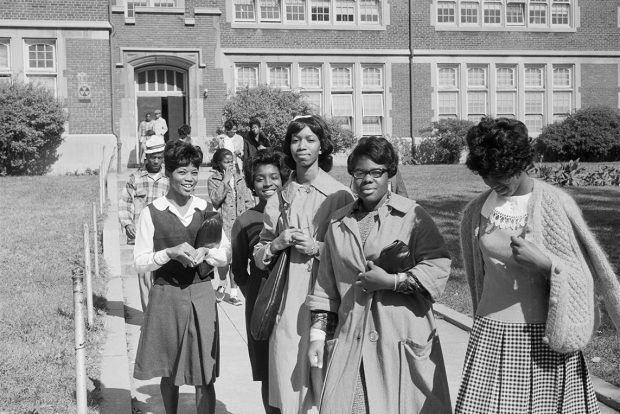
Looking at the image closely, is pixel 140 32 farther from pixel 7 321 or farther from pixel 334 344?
pixel 334 344

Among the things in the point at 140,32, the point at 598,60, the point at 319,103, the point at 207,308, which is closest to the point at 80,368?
the point at 207,308

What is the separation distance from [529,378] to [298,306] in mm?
1280

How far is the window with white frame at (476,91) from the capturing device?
31.9m

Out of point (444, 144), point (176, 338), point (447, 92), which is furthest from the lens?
point (447, 92)

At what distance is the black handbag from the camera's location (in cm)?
454

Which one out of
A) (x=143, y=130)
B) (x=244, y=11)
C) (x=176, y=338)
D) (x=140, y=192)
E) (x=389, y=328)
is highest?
(x=244, y=11)

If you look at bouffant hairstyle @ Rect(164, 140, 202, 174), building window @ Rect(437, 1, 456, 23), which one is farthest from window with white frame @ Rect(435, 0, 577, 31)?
bouffant hairstyle @ Rect(164, 140, 202, 174)

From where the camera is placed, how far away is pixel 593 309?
3711 millimetres

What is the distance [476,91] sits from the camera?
32.1 meters

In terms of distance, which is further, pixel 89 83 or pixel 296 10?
pixel 296 10

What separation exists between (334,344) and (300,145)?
1.19m

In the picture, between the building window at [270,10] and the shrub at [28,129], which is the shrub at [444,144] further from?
the shrub at [28,129]

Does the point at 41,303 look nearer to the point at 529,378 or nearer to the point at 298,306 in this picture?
the point at 298,306

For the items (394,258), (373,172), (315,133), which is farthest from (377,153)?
(315,133)
